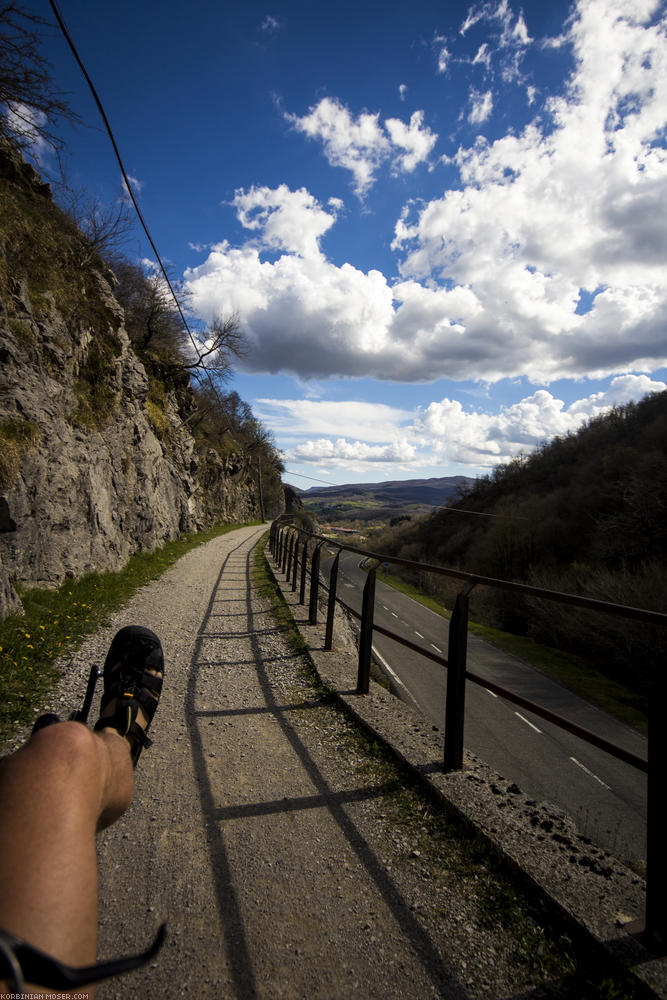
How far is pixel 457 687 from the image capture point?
2.55 metres

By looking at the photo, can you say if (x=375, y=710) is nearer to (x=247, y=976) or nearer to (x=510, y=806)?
(x=510, y=806)

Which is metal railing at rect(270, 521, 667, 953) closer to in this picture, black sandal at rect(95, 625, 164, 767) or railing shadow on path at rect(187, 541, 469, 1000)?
railing shadow on path at rect(187, 541, 469, 1000)

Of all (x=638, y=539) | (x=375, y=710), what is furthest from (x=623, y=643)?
(x=375, y=710)

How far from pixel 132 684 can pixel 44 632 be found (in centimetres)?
321

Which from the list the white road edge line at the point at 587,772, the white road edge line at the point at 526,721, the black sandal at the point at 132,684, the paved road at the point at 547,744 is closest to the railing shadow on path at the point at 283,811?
the black sandal at the point at 132,684

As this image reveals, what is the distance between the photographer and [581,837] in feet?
6.48

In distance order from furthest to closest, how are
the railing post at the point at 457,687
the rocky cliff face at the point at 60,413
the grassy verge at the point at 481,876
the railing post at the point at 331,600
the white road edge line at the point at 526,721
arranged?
the white road edge line at the point at 526,721 < the rocky cliff face at the point at 60,413 < the railing post at the point at 331,600 < the railing post at the point at 457,687 < the grassy verge at the point at 481,876

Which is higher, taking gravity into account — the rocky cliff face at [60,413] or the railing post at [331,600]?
the rocky cliff face at [60,413]

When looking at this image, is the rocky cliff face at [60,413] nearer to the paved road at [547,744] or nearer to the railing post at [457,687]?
the railing post at [457,687]

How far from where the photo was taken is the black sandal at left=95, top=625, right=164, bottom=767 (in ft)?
6.03

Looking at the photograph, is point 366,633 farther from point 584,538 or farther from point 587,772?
point 584,538

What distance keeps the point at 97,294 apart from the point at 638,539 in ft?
90.0

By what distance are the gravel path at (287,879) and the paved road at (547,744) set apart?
37.4ft

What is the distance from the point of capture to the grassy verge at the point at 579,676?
18922mm
